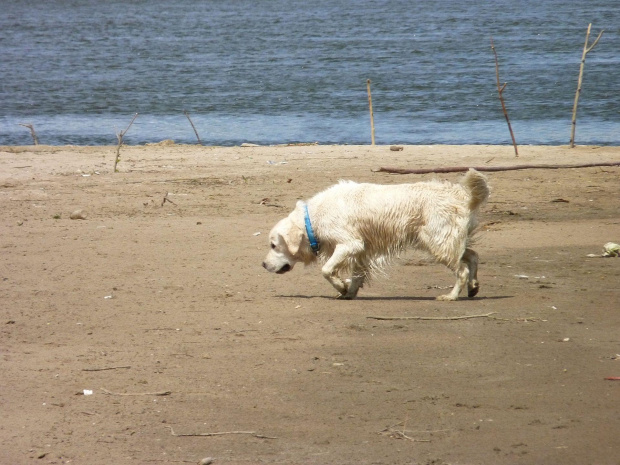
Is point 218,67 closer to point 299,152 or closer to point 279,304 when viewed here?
point 299,152

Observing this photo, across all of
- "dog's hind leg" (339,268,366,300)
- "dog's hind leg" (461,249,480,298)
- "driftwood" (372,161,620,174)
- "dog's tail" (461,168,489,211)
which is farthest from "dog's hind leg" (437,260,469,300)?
"driftwood" (372,161,620,174)

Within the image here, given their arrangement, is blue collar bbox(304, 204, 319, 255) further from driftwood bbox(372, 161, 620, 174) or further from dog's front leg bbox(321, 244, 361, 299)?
driftwood bbox(372, 161, 620, 174)

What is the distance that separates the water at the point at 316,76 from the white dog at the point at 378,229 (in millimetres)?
15546

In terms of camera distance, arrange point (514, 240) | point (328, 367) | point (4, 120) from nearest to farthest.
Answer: point (328, 367), point (514, 240), point (4, 120)

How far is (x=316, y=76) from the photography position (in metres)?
38.7

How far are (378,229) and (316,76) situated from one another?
31660 millimetres

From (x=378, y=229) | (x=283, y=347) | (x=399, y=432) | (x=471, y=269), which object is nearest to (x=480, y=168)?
(x=471, y=269)

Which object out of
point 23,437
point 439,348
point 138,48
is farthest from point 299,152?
point 138,48

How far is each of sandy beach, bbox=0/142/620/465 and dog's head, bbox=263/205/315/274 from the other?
0.95 ft

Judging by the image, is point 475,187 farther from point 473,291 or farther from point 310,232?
point 310,232

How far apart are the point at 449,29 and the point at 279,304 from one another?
52.3m

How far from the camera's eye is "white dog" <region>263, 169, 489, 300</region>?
7.55m

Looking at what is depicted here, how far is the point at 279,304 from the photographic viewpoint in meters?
7.61

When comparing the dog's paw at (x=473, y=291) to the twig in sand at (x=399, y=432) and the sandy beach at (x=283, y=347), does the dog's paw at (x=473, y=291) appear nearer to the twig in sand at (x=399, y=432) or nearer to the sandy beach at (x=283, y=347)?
the sandy beach at (x=283, y=347)
